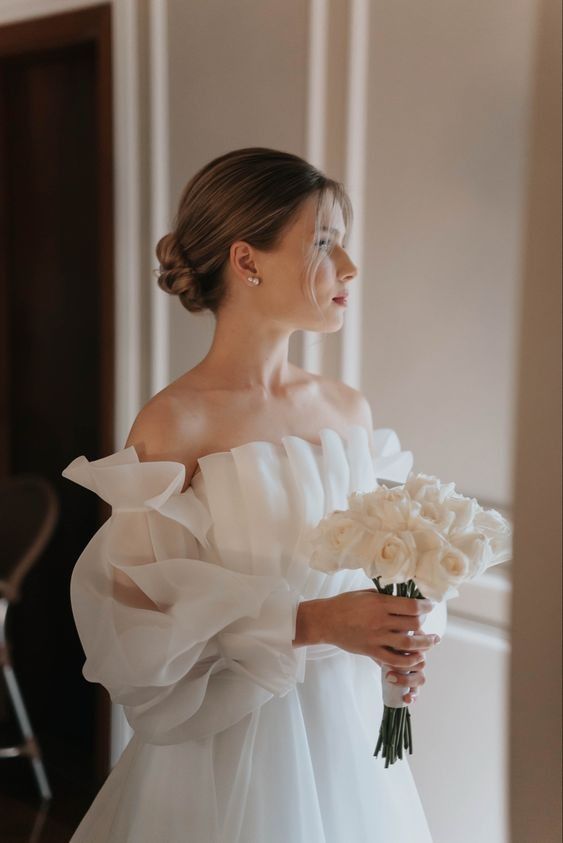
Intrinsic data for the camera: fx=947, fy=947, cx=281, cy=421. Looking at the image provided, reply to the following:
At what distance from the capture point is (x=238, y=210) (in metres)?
1.59

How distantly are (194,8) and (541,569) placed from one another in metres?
2.07

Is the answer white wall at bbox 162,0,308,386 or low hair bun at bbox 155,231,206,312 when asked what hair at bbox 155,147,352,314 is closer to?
low hair bun at bbox 155,231,206,312

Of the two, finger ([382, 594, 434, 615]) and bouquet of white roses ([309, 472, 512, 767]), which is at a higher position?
bouquet of white roses ([309, 472, 512, 767])

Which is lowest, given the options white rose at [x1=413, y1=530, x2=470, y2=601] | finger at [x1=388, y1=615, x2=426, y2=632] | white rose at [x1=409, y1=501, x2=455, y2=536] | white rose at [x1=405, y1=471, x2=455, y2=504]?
finger at [x1=388, y1=615, x2=426, y2=632]

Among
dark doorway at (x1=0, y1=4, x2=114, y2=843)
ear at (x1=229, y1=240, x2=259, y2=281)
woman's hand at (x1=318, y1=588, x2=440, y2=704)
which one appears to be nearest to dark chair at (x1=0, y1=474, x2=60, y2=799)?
dark doorway at (x1=0, y1=4, x2=114, y2=843)

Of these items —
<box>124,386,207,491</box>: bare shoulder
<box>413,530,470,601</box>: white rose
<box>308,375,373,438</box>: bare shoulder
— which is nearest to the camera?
<box>413,530,470,601</box>: white rose

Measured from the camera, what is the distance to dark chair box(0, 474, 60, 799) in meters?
2.95

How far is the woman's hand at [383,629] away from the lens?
1.39m

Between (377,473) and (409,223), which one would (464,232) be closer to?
(409,223)

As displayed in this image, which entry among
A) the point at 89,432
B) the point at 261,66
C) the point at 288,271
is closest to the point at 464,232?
the point at 288,271

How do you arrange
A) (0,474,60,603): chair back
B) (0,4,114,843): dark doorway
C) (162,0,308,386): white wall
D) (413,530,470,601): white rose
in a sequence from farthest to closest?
(0,4,114,843): dark doorway
(0,474,60,603): chair back
(162,0,308,386): white wall
(413,530,470,601): white rose

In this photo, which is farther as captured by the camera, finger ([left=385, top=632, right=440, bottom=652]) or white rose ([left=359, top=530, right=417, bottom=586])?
finger ([left=385, top=632, right=440, bottom=652])

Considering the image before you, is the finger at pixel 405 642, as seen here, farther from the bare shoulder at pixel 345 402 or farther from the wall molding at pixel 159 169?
the wall molding at pixel 159 169

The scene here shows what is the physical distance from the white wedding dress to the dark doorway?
146 cm
